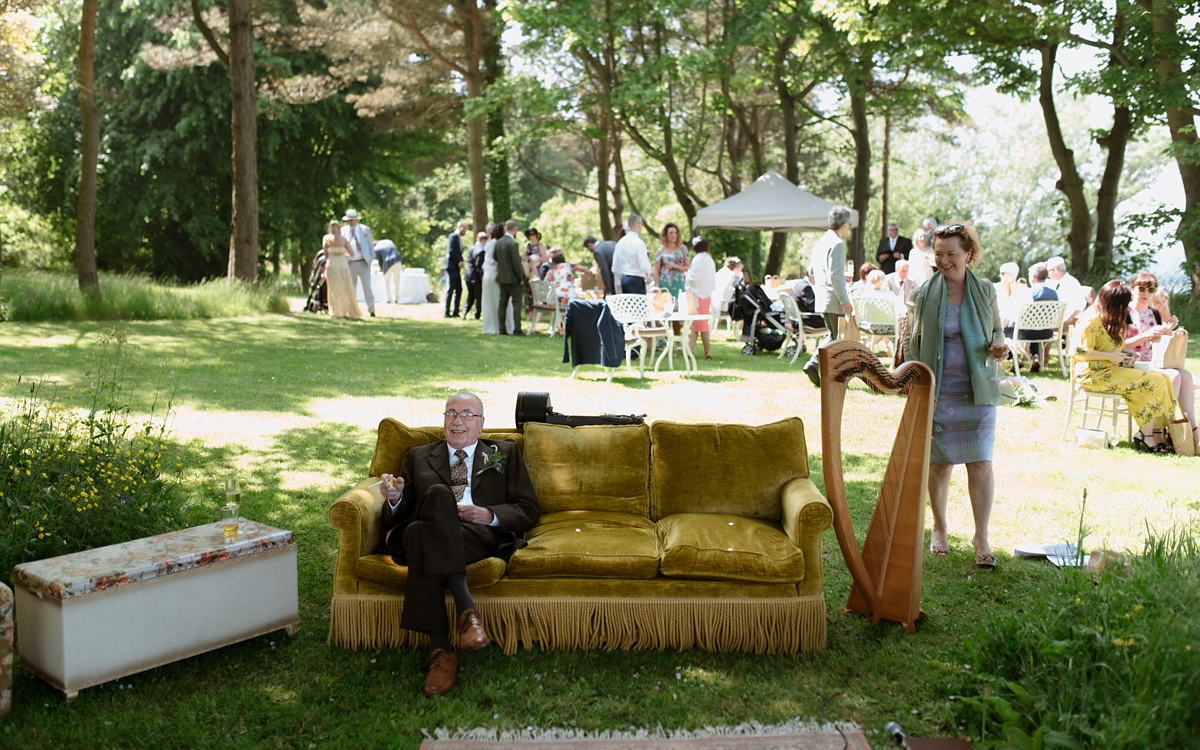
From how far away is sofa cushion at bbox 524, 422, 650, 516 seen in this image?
459 centimetres

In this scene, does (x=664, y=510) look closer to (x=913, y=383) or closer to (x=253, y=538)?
(x=913, y=383)

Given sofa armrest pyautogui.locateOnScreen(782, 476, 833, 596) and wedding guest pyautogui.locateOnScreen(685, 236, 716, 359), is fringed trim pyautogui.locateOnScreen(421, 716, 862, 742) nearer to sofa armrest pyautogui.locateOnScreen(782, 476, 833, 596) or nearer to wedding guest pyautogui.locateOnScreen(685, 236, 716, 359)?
sofa armrest pyautogui.locateOnScreen(782, 476, 833, 596)

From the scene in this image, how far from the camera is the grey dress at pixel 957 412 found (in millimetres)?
4926

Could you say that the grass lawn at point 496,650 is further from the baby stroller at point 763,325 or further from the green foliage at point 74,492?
the baby stroller at point 763,325

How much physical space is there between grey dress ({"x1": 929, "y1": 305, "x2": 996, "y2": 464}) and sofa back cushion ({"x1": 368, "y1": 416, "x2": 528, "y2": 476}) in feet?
7.70

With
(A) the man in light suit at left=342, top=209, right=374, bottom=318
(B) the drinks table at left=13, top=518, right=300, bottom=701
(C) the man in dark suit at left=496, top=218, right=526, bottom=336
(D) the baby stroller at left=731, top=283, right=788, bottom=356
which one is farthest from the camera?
(A) the man in light suit at left=342, top=209, right=374, bottom=318

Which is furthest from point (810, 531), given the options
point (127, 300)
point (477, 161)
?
point (477, 161)

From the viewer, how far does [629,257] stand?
1273cm

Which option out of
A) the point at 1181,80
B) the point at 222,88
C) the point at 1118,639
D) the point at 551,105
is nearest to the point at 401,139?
the point at 222,88

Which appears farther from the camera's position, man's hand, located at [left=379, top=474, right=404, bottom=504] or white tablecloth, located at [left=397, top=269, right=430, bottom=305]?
white tablecloth, located at [left=397, top=269, right=430, bottom=305]

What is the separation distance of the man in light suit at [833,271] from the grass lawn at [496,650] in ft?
2.97

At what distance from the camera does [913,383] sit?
420cm

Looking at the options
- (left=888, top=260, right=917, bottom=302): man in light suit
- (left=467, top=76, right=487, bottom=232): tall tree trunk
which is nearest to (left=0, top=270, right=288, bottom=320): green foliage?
(left=467, top=76, right=487, bottom=232): tall tree trunk

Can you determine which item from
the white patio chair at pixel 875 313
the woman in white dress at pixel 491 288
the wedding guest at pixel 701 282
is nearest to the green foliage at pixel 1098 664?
the white patio chair at pixel 875 313
